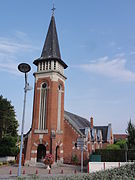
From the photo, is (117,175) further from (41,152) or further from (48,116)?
(41,152)

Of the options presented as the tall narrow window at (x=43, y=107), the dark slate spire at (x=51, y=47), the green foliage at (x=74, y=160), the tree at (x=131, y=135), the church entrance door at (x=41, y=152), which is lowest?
the green foliage at (x=74, y=160)

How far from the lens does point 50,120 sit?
94.9 ft

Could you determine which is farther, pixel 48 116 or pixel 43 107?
pixel 43 107

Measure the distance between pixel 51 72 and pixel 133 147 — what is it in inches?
667

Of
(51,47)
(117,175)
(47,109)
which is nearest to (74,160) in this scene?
(47,109)

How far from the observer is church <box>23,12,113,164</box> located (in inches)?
1135

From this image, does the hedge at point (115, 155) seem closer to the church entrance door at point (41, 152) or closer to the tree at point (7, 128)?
the church entrance door at point (41, 152)

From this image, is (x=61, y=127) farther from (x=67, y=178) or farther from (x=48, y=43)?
(x=67, y=178)

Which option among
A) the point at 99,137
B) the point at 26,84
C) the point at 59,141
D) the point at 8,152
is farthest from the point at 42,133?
the point at 99,137

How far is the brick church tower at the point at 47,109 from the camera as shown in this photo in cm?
2875

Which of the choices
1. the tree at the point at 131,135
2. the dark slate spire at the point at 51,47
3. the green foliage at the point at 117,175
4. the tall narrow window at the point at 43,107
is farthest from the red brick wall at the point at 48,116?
the green foliage at the point at 117,175

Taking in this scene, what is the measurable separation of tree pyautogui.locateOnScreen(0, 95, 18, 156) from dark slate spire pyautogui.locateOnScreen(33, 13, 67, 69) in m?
15.3

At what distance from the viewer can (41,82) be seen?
31234 millimetres

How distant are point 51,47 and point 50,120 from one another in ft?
40.0
